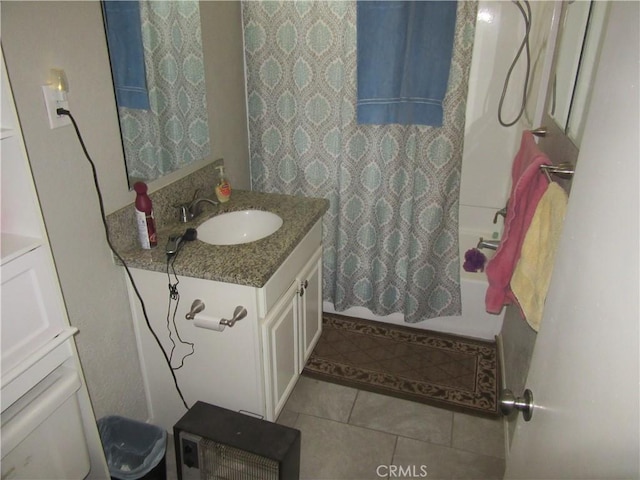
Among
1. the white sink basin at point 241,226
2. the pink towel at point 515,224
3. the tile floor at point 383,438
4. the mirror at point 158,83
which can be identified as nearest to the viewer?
the pink towel at point 515,224

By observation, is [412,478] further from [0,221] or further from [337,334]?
[0,221]

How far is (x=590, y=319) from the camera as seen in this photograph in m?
0.63

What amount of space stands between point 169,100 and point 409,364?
65.9 inches

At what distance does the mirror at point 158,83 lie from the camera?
1515 millimetres

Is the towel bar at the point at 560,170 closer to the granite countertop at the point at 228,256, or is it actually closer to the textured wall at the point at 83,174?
the granite countertop at the point at 228,256

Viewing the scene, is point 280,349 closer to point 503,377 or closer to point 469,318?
point 503,377

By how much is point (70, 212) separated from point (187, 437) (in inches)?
31.8

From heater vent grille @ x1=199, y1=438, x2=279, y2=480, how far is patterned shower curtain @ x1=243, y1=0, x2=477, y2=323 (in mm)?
1283

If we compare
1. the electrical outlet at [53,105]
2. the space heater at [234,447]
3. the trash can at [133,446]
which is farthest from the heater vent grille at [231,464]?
the electrical outlet at [53,105]

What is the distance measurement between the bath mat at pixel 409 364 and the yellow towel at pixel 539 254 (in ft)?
3.28

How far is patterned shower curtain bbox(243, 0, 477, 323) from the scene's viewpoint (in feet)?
7.02

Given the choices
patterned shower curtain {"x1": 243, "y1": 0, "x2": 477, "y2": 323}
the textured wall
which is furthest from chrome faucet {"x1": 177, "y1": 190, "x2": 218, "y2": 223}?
patterned shower curtain {"x1": 243, "y1": 0, "x2": 477, "y2": 323}

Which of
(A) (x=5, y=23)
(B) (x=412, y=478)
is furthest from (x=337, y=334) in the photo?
(A) (x=5, y=23)

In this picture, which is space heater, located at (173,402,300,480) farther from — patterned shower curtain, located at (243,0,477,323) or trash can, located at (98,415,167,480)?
patterned shower curtain, located at (243,0,477,323)
